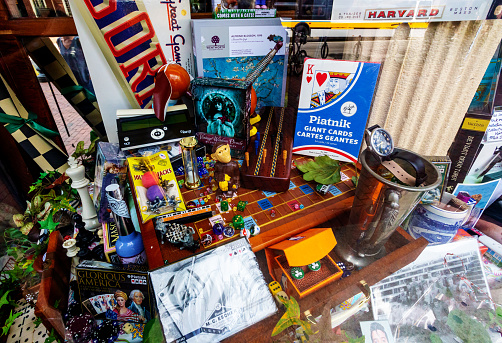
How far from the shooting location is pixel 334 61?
114 cm

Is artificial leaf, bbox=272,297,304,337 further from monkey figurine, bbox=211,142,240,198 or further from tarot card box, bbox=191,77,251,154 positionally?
tarot card box, bbox=191,77,251,154

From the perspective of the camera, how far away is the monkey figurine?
42.4 inches

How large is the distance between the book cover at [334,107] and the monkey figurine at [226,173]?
1.27ft

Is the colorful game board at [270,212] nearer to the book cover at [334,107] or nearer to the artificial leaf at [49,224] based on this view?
the book cover at [334,107]

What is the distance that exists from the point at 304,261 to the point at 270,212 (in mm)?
236

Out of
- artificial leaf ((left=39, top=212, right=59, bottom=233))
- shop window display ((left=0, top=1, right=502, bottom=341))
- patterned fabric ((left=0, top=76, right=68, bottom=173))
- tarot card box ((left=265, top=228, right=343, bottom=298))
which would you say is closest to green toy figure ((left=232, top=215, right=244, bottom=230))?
shop window display ((left=0, top=1, right=502, bottom=341))

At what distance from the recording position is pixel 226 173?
1111 mm

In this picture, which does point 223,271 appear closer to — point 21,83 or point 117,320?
point 117,320

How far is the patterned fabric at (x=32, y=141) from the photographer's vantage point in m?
1.37

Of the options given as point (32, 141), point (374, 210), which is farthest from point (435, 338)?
point (32, 141)

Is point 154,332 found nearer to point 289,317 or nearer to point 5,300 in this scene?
point 289,317

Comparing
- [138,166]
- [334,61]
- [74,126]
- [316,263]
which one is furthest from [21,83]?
[316,263]

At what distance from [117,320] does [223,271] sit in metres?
0.46

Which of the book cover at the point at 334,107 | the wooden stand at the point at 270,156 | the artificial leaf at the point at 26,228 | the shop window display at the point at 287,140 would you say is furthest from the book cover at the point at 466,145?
the artificial leaf at the point at 26,228
